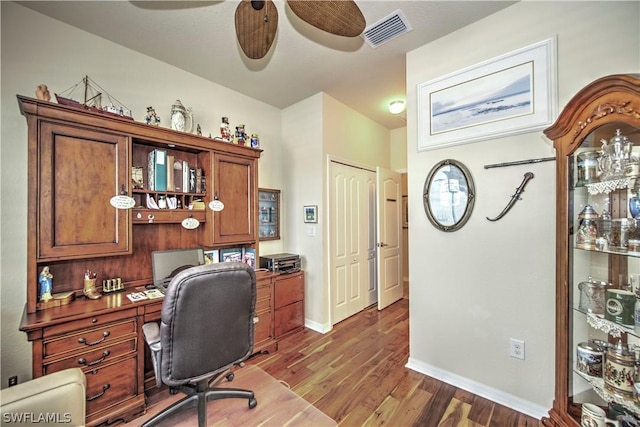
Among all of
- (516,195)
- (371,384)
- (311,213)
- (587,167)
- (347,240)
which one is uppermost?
(587,167)

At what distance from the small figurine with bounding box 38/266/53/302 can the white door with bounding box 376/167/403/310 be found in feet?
10.6

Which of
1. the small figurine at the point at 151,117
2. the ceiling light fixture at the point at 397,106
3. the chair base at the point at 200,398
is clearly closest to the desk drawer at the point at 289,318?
the chair base at the point at 200,398

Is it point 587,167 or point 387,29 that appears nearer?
point 587,167

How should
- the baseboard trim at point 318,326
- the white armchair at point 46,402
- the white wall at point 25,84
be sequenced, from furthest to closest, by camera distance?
the baseboard trim at point 318,326 → the white wall at point 25,84 → the white armchair at point 46,402

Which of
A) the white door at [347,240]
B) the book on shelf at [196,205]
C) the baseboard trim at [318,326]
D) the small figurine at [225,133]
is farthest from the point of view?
the white door at [347,240]

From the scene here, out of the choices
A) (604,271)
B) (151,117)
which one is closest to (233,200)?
(151,117)

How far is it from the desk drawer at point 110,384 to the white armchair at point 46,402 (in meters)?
0.46

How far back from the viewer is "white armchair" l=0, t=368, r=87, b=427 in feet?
3.33

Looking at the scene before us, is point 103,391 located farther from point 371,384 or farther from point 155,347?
point 371,384

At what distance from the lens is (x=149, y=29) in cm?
200

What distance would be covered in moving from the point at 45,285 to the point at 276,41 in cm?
247

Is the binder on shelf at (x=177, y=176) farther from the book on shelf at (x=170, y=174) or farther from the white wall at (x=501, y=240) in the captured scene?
the white wall at (x=501, y=240)

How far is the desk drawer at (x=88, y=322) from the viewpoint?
1.45 meters

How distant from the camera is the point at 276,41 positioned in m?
2.13
